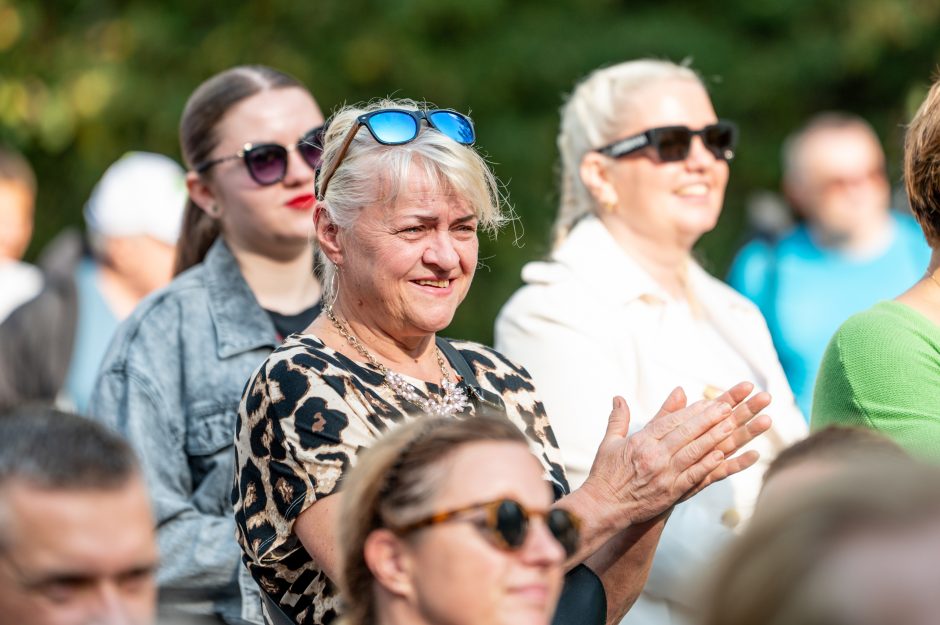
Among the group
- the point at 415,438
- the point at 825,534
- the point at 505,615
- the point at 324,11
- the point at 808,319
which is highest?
the point at 324,11

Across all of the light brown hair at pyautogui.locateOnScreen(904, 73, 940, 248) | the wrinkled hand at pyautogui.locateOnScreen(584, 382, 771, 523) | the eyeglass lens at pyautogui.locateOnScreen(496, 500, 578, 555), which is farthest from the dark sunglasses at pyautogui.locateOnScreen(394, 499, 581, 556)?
the light brown hair at pyautogui.locateOnScreen(904, 73, 940, 248)

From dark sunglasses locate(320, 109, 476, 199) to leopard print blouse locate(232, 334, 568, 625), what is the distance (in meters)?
0.45

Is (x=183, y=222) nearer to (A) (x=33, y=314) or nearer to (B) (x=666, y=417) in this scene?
(B) (x=666, y=417)

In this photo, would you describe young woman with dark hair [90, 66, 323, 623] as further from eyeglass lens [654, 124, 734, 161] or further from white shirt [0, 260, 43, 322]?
white shirt [0, 260, 43, 322]

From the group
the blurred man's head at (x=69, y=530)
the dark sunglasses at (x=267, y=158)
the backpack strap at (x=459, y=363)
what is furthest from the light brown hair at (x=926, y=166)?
the blurred man's head at (x=69, y=530)

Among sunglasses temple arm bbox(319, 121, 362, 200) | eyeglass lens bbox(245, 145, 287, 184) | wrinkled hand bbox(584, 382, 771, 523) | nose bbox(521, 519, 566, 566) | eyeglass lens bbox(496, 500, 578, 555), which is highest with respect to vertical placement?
sunglasses temple arm bbox(319, 121, 362, 200)

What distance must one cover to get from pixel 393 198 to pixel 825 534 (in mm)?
1691

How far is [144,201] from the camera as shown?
6.12 m

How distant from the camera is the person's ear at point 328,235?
3035 millimetres

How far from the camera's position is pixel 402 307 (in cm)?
295

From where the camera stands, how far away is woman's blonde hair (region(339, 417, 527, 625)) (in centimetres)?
221

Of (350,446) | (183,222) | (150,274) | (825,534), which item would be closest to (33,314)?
(150,274)

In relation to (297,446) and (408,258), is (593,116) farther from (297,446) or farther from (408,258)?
(297,446)

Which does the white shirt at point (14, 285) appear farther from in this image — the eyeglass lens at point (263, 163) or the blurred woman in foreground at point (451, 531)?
the blurred woman in foreground at point (451, 531)
